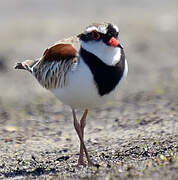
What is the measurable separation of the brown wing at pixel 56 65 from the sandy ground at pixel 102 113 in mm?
1070

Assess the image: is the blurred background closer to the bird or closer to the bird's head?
the bird

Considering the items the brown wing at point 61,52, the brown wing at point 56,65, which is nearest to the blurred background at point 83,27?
the brown wing at point 56,65

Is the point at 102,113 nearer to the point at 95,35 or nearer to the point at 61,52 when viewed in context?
the point at 61,52

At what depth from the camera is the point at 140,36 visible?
17.2 meters

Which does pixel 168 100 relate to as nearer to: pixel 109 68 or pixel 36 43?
pixel 109 68

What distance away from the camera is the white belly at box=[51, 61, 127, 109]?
7.84 meters

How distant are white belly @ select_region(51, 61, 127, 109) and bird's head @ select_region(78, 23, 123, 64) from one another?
0.74 feet

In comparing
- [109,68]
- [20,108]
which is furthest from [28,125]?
[109,68]

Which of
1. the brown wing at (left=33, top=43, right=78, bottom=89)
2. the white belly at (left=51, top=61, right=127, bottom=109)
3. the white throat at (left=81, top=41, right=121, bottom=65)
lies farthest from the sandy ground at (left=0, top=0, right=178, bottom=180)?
the white throat at (left=81, top=41, right=121, bottom=65)

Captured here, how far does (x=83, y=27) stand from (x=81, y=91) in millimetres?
10761

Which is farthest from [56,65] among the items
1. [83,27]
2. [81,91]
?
[83,27]

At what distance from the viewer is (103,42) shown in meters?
7.89

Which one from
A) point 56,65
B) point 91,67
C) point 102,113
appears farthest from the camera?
point 102,113

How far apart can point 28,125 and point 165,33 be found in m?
7.51
